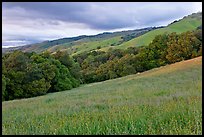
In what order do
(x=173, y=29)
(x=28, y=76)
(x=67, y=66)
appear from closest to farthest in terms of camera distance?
(x=28, y=76), (x=67, y=66), (x=173, y=29)

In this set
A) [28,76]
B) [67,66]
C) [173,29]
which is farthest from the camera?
[173,29]

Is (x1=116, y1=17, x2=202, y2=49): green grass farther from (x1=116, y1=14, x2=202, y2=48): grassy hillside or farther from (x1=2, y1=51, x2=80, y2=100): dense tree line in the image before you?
(x1=2, y1=51, x2=80, y2=100): dense tree line

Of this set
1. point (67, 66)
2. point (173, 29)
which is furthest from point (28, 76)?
point (173, 29)

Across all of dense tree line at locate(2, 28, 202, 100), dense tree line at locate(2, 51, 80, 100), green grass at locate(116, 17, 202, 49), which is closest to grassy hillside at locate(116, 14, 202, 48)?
green grass at locate(116, 17, 202, 49)

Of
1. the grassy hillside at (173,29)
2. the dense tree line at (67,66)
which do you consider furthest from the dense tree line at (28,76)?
the grassy hillside at (173,29)

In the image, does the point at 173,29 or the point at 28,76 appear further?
the point at 173,29

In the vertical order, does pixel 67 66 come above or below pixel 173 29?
below

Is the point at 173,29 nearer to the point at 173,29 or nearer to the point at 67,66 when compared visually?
the point at 173,29

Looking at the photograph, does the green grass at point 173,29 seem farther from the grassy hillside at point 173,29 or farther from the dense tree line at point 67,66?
the dense tree line at point 67,66

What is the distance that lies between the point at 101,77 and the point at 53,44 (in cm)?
7714

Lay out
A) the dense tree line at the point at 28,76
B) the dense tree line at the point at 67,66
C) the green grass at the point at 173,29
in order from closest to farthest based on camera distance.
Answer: the dense tree line at the point at 28,76 → the dense tree line at the point at 67,66 → the green grass at the point at 173,29

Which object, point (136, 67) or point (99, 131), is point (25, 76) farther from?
point (99, 131)

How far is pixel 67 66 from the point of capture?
48.6m

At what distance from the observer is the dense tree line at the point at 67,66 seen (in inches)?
1357
